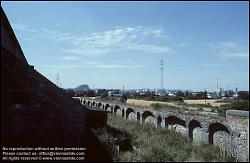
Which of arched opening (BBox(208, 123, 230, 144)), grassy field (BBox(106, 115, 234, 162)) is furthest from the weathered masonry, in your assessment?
grassy field (BBox(106, 115, 234, 162))

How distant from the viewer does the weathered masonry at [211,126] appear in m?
13.4

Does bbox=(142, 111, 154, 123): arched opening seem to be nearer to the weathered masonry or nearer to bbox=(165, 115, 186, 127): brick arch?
the weathered masonry

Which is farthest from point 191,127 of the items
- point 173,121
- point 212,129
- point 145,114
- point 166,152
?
point 145,114

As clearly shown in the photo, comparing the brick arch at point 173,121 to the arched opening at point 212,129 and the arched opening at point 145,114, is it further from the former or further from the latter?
the arched opening at point 212,129

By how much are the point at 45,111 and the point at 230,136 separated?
9.17 metres

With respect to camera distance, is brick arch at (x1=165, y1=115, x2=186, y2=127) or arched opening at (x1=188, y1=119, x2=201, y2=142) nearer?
arched opening at (x1=188, y1=119, x2=201, y2=142)

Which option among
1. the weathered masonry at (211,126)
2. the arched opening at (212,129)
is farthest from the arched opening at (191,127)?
the arched opening at (212,129)

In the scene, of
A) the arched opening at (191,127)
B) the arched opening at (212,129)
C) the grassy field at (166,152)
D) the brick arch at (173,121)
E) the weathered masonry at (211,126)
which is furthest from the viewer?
the brick arch at (173,121)

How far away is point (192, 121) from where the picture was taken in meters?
20.2

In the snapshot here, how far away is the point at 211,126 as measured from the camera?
18.1m

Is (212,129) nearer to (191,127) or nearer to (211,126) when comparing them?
(211,126)

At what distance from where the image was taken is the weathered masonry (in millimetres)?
13375

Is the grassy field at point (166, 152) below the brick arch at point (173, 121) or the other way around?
below

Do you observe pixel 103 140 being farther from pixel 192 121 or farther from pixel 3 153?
pixel 192 121
